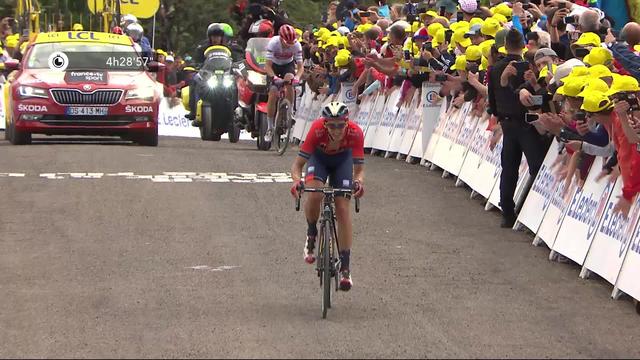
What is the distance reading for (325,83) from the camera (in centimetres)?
2984

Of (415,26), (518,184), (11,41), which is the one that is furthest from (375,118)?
(11,41)

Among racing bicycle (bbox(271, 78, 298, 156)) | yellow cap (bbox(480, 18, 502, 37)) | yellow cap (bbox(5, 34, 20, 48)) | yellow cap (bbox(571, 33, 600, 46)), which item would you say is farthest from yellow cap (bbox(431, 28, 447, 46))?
yellow cap (bbox(5, 34, 20, 48))

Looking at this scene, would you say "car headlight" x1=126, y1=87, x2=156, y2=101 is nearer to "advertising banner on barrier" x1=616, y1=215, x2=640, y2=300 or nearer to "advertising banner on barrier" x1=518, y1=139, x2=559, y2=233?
"advertising banner on barrier" x1=518, y1=139, x2=559, y2=233

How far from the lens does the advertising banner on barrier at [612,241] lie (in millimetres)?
12219

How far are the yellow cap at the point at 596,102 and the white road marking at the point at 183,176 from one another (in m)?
8.26

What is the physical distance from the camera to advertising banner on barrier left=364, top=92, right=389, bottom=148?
25.9m

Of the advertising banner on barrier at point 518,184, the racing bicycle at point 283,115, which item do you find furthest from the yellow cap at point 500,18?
the racing bicycle at point 283,115

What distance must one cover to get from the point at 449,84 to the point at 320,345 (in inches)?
467

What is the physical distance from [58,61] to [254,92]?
335 centimetres

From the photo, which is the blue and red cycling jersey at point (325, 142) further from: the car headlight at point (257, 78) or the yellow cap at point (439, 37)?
the car headlight at point (257, 78)

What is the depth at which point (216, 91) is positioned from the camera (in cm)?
2858

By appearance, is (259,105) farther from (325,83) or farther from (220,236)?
(220,236)

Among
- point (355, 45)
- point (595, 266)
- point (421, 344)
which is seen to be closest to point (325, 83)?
point (355, 45)

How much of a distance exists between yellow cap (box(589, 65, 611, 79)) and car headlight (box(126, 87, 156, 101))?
44.0ft
